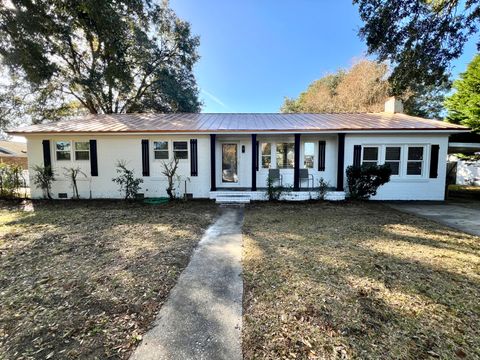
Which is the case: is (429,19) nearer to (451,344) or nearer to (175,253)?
(451,344)

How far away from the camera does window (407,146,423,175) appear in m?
10.1

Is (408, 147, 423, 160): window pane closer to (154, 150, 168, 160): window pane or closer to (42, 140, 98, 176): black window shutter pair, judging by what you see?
(154, 150, 168, 160): window pane

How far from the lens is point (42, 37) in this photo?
1031cm

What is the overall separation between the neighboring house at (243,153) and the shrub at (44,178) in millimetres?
237

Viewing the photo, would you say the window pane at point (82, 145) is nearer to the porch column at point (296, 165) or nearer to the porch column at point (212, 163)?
the porch column at point (212, 163)

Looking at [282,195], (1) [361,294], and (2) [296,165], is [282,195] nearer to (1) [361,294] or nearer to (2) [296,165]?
(2) [296,165]

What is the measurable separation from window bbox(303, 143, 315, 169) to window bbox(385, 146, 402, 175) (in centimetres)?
303

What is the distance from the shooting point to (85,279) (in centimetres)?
348

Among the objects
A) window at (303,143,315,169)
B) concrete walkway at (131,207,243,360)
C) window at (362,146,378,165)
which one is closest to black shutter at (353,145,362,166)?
window at (362,146,378,165)

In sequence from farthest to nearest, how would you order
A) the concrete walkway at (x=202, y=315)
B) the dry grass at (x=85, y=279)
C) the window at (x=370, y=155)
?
the window at (x=370, y=155) → the dry grass at (x=85, y=279) → the concrete walkway at (x=202, y=315)

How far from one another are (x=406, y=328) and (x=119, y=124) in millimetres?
11907

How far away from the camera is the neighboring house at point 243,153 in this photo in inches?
387

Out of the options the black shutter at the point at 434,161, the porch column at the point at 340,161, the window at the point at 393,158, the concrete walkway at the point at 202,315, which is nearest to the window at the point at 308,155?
the porch column at the point at 340,161

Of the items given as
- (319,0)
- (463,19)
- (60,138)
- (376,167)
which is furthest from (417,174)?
(60,138)
